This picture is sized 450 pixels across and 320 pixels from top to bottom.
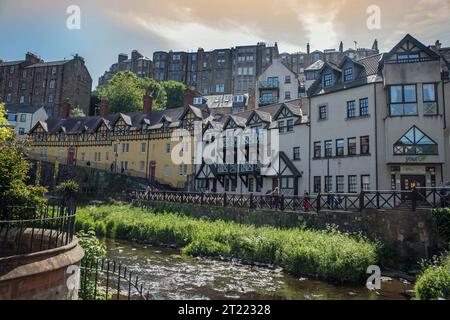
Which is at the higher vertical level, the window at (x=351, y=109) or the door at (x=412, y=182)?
the window at (x=351, y=109)

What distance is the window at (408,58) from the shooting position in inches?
981

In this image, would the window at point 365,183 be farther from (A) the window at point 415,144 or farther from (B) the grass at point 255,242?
(B) the grass at point 255,242

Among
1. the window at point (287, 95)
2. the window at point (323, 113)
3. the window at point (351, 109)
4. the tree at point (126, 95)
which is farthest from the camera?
the tree at point (126, 95)

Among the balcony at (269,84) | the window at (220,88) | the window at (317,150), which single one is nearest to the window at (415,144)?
the window at (317,150)

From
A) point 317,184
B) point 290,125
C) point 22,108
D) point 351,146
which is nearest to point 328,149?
point 351,146

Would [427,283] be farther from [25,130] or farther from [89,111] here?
[89,111]

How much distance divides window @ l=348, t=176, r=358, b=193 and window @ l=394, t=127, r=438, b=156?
3604 millimetres

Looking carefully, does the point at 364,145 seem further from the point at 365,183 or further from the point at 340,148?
the point at 365,183

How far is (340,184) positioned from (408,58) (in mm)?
10475

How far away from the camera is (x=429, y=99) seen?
24141mm

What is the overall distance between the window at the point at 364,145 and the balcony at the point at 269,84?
25.6 meters

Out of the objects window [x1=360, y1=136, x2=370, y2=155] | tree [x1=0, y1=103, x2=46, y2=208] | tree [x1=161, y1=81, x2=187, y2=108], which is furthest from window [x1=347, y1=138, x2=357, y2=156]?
tree [x1=161, y1=81, x2=187, y2=108]
